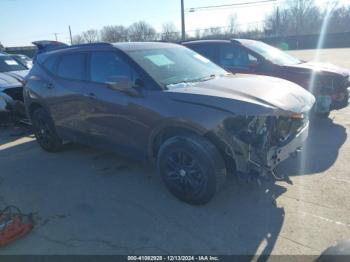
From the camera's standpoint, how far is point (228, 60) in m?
7.63

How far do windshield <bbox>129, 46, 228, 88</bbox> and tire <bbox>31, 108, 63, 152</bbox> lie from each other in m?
2.40

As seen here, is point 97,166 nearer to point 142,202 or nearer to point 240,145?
point 142,202

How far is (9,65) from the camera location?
9.39 meters

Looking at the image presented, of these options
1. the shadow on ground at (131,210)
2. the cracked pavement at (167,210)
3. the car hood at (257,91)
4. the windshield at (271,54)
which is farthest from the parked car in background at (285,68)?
the car hood at (257,91)

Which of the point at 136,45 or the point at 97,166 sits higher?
the point at 136,45

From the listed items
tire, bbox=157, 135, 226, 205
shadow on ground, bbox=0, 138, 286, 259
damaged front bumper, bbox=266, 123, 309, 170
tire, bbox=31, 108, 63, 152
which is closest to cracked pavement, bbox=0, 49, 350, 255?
shadow on ground, bbox=0, 138, 286, 259

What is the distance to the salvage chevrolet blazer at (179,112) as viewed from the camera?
3.34m

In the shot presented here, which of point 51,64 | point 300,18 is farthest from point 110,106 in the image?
point 300,18

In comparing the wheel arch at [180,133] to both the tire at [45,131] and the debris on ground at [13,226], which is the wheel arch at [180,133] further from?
the tire at [45,131]

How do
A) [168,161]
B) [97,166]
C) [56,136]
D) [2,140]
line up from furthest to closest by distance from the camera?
[2,140] → [56,136] → [97,166] → [168,161]

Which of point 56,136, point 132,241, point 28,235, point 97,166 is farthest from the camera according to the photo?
point 56,136

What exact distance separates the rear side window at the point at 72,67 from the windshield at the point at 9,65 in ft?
15.5

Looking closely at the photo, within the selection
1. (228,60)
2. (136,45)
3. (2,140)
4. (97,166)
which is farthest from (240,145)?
(2,140)

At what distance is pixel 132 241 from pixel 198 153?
1110mm
